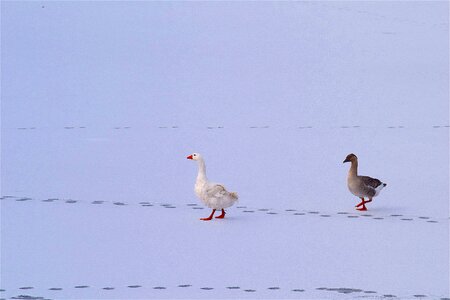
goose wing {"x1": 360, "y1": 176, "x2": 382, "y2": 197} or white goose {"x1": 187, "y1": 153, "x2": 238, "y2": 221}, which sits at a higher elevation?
goose wing {"x1": 360, "y1": 176, "x2": 382, "y2": 197}

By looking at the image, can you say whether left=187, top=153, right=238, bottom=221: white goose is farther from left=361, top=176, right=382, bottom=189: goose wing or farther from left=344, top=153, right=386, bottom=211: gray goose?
left=361, top=176, right=382, bottom=189: goose wing

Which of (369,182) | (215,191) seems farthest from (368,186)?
(215,191)

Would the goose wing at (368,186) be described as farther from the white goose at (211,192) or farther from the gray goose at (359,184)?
the white goose at (211,192)

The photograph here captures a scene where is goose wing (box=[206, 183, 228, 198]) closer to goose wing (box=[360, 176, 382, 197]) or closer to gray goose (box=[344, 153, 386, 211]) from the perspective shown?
gray goose (box=[344, 153, 386, 211])

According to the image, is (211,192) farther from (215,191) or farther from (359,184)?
(359,184)

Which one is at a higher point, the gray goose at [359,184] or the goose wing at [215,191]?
A: the gray goose at [359,184]

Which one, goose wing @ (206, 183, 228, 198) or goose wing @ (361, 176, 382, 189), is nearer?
goose wing @ (206, 183, 228, 198)

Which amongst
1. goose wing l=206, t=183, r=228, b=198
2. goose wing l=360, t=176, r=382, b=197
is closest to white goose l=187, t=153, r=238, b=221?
goose wing l=206, t=183, r=228, b=198

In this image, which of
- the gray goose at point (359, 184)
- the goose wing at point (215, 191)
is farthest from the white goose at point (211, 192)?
the gray goose at point (359, 184)

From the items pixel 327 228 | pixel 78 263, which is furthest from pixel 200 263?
pixel 327 228

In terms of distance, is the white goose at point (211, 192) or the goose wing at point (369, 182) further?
the goose wing at point (369, 182)

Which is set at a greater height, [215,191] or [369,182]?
[369,182]

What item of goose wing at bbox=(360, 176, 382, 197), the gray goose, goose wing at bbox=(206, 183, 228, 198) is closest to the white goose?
goose wing at bbox=(206, 183, 228, 198)

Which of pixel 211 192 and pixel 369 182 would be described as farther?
pixel 369 182
